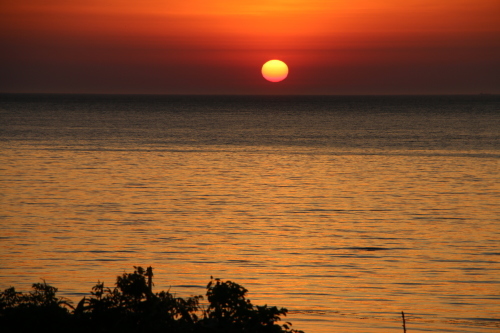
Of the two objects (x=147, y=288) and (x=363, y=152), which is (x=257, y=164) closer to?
(x=363, y=152)

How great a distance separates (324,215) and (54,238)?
1154 centimetres

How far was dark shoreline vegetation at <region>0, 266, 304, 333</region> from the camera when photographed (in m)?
10.9

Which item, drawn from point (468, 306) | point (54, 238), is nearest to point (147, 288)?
point (468, 306)

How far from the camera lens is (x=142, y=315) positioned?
1105 centimetres

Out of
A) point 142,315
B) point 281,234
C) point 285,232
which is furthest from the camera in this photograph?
point 285,232

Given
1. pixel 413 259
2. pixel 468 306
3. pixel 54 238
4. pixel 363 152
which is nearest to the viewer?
pixel 468 306

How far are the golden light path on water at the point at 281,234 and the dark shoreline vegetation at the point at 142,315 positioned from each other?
18.3 feet

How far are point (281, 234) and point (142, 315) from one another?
1593 cm

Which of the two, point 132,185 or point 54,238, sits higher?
point 132,185

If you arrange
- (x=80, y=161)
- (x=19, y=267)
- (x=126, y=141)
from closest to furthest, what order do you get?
(x=19, y=267) → (x=80, y=161) → (x=126, y=141)

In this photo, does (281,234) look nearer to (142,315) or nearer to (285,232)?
(285,232)

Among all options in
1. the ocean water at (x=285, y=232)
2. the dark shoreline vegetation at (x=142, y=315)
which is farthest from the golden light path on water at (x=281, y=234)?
the dark shoreline vegetation at (x=142, y=315)

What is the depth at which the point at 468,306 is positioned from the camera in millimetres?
18125

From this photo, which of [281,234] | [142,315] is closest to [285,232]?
A: [281,234]
